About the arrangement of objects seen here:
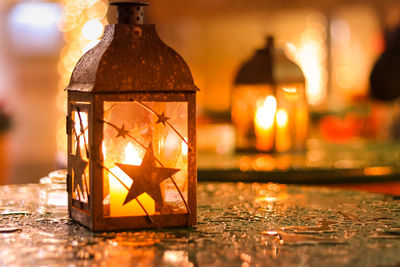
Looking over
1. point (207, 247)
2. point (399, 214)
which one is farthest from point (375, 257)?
point (399, 214)

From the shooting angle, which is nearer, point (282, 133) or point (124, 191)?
point (124, 191)

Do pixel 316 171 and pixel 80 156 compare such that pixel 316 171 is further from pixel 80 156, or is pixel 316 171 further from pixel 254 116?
pixel 80 156

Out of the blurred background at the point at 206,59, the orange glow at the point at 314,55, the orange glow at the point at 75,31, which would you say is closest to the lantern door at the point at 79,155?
the blurred background at the point at 206,59

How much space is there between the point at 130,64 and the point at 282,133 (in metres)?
1.99

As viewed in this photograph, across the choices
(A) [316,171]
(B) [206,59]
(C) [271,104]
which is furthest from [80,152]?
(B) [206,59]

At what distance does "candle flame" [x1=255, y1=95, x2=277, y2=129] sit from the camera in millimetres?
3248

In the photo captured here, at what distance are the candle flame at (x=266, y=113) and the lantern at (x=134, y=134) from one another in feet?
6.02

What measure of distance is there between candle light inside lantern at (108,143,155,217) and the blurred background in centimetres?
605

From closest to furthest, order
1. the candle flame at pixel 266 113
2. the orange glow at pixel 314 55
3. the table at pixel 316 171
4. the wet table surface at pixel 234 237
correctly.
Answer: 1. the wet table surface at pixel 234 237
2. the table at pixel 316 171
3. the candle flame at pixel 266 113
4. the orange glow at pixel 314 55

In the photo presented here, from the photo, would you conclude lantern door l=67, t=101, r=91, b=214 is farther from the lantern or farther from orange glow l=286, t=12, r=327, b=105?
orange glow l=286, t=12, r=327, b=105

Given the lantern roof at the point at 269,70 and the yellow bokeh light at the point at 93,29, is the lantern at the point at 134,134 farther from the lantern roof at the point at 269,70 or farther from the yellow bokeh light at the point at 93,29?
the yellow bokeh light at the point at 93,29

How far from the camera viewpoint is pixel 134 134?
4.54 ft

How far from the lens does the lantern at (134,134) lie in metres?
1.36

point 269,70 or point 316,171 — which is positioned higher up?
point 269,70
